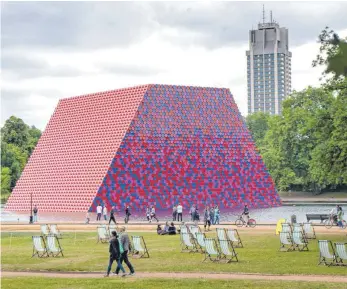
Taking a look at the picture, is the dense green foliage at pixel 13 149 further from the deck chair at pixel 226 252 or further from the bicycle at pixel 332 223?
the deck chair at pixel 226 252

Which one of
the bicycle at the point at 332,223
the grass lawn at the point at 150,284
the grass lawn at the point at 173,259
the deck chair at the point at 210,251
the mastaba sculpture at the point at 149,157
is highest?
the mastaba sculpture at the point at 149,157

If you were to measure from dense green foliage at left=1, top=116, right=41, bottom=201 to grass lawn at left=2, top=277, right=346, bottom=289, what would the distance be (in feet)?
278

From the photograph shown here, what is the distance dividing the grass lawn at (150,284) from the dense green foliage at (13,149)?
278ft

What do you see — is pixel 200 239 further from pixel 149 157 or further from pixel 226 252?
pixel 149 157

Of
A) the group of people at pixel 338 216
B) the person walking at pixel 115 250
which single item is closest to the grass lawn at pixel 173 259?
the person walking at pixel 115 250

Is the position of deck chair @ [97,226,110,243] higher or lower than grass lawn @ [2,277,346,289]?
higher

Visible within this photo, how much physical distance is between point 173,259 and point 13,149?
300ft

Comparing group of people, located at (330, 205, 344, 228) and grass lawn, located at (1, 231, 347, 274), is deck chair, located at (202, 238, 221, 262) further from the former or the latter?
group of people, located at (330, 205, 344, 228)

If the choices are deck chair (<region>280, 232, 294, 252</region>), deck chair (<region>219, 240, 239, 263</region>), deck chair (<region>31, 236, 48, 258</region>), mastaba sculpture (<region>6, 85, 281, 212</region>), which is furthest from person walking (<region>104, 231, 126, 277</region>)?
mastaba sculpture (<region>6, 85, 281, 212</region>)

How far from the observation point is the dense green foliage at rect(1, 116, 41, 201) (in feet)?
348

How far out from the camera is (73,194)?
73.7 m

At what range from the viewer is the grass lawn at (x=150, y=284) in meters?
18.2

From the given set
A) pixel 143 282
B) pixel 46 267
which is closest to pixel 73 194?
pixel 46 267

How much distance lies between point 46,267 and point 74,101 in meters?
59.9
